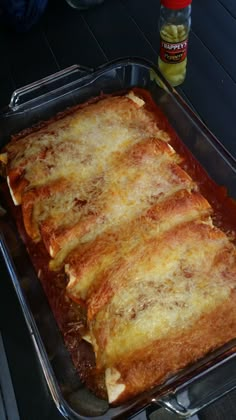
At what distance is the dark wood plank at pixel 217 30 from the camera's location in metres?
1.95

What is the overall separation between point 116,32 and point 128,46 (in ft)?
0.39

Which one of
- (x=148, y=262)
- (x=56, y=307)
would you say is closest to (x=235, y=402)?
(x=148, y=262)

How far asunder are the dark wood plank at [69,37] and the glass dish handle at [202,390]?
136 cm

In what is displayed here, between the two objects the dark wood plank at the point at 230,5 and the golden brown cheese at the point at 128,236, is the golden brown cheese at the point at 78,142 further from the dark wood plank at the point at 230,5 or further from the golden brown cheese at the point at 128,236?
the dark wood plank at the point at 230,5

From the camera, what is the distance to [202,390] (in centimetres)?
119

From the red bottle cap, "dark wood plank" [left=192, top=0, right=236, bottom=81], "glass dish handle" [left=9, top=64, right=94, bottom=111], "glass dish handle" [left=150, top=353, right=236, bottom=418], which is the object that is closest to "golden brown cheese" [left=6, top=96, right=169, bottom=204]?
"glass dish handle" [left=9, top=64, right=94, bottom=111]

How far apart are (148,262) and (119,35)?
1200 millimetres

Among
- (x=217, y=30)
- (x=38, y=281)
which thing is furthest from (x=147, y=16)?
(x=38, y=281)

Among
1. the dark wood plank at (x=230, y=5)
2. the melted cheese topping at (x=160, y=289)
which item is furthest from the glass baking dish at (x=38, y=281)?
the dark wood plank at (x=230, y=5)

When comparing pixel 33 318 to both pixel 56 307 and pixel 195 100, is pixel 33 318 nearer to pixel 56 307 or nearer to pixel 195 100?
pixel 56 307

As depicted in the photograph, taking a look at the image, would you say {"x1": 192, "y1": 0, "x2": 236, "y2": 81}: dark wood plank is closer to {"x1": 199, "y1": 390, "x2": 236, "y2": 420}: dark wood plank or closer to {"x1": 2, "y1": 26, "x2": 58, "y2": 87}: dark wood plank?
{"x1": 2, "y1": 26, "x2": 58, "y2": 87}: dark wood plank

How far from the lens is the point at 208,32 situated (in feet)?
6.68

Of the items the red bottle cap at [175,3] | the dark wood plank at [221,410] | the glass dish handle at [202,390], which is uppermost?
the red bottle cap at [175,3]

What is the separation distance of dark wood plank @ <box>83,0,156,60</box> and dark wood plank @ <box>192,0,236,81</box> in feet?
0.82
